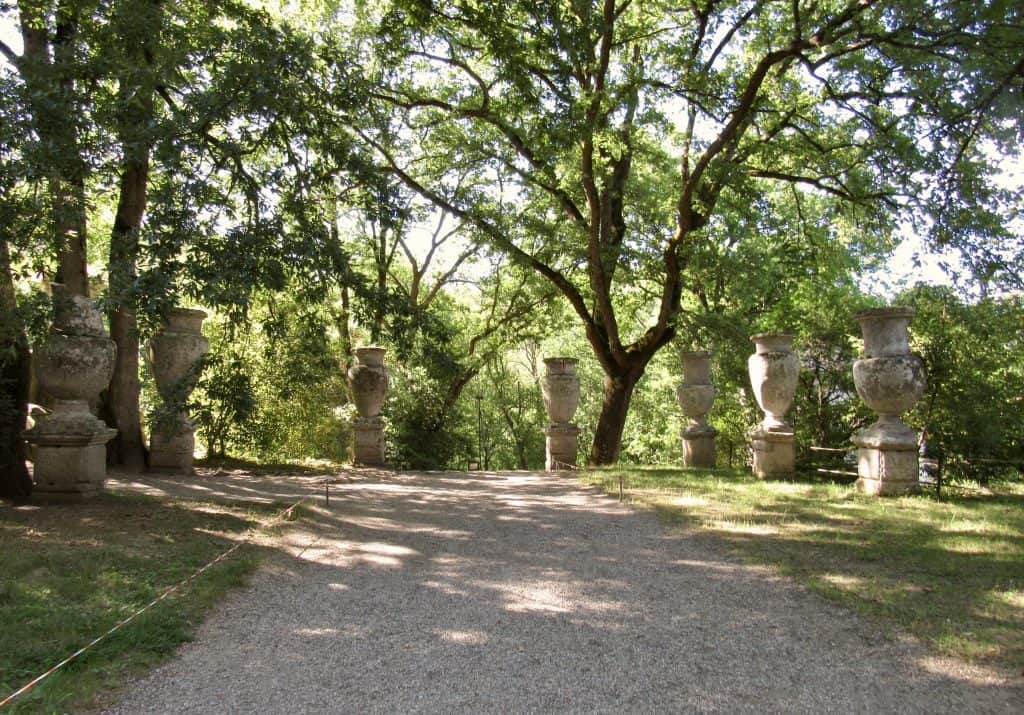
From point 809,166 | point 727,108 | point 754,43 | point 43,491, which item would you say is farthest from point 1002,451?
point 43,491

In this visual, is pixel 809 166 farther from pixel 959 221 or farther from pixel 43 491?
pixel 43 491

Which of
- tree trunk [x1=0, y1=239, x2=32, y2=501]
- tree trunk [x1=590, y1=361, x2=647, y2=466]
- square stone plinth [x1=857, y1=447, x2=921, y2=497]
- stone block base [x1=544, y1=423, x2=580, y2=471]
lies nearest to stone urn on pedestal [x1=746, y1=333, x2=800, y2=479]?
square stone plinth [x1=857, y1=447, x2=921, y2=497]

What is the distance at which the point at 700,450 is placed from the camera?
12.0 m

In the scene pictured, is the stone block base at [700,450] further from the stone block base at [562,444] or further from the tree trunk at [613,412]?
the stone block base at [562,444]

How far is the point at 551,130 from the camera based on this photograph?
338 inches

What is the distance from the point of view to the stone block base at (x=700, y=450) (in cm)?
1191

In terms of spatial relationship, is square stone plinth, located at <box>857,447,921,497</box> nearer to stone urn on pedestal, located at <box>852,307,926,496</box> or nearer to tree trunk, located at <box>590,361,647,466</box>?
stone urn on pedestal, located at <box>852,307,926,496</box>

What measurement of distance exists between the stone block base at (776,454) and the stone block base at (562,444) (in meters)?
3.62

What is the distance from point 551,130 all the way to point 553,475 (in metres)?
5.53

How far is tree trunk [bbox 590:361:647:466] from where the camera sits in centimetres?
1258

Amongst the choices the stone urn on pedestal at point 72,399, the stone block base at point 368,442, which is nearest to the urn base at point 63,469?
the stone urn on pedestal at point 72,399

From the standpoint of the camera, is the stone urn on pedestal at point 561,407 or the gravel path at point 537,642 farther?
the stone urn on pedestal at point 561,407

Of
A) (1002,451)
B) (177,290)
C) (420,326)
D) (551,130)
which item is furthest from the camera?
(1002,451)

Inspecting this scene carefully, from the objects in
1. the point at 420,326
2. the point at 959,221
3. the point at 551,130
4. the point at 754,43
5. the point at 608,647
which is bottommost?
the point at 608,647
